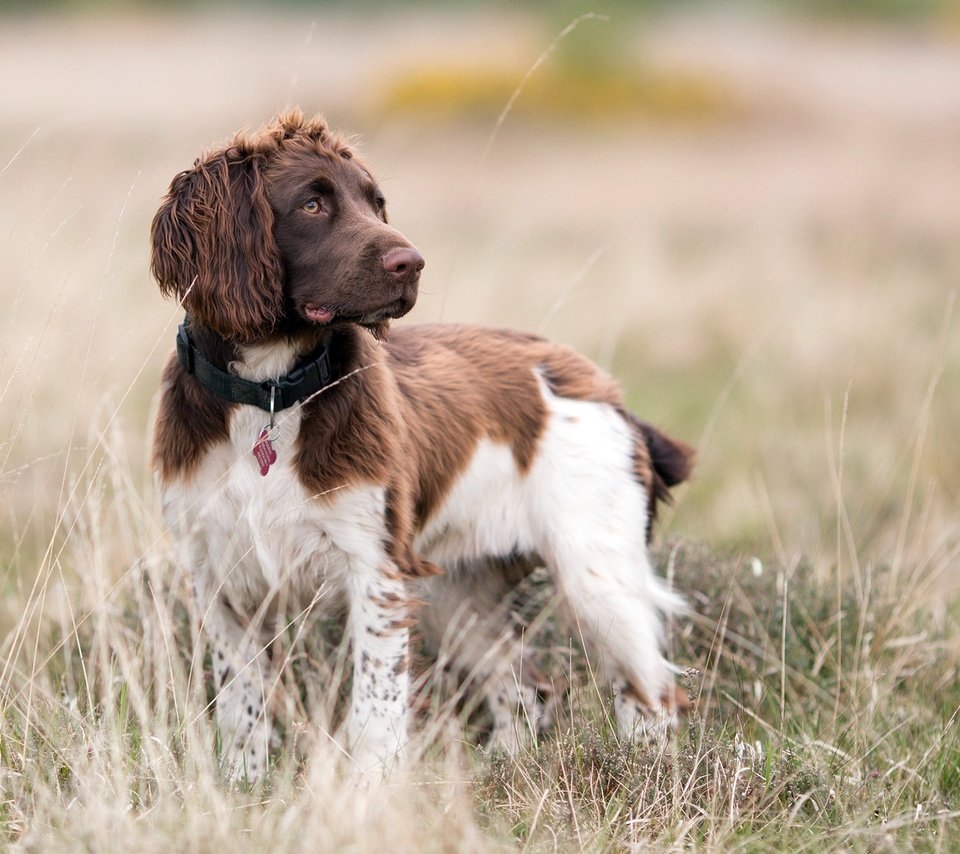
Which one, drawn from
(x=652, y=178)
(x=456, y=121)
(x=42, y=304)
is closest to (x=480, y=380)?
(x=42, y=304)

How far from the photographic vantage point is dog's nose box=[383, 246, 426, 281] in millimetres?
3240

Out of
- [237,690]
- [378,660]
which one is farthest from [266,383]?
[237,690]

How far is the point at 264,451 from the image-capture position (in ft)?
11.3

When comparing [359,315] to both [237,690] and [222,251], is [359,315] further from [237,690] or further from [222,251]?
[237,690]

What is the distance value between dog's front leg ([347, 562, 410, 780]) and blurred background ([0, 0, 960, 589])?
80 cm

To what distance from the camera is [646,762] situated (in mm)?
3268

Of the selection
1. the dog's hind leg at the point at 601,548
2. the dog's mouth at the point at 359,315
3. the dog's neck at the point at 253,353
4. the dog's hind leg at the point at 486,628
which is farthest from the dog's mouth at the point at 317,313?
the dog's hind leg at the point at 486,628

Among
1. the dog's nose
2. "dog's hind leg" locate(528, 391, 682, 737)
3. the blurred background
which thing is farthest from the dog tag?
"dog's hind leg" locate(528, 391, 682, 737)

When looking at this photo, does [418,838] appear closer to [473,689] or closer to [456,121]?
[473,689]

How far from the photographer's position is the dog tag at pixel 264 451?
344 centimetres

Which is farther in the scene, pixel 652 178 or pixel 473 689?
pixel 652 178

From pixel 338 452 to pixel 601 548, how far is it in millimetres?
966

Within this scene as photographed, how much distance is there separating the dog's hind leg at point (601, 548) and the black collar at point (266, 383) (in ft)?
2.81

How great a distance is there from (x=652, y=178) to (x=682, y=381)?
28.0 ft
